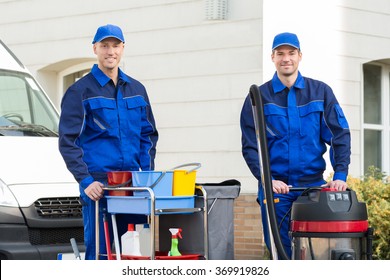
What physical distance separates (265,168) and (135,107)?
1167 mm

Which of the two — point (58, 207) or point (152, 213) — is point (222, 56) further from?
point (152, 213)

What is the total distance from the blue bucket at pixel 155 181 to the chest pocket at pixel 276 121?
74 cm

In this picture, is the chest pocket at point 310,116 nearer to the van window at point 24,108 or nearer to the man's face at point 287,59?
the man's face at point 287,59

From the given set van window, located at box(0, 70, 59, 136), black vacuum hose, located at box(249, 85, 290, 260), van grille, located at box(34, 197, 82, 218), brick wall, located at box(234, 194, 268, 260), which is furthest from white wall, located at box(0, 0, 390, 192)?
black vacuum hose, located at box(249, 85, 290, 260)

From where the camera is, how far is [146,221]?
6051mm

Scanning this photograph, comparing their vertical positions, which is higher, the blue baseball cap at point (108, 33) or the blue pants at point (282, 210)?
the blue baseball cap at point (108, 33)

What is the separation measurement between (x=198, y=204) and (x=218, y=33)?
6298 mm

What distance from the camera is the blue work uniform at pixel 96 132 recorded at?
233 inches

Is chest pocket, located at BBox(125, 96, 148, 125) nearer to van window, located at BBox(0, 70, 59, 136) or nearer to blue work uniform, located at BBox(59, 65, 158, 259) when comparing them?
blue work uniform, located at BBox(59, 65, 158, 259)

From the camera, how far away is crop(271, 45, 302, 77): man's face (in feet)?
19.4

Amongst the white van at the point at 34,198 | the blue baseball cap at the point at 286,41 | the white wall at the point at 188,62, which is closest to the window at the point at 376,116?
the white wall at the point at 188,62

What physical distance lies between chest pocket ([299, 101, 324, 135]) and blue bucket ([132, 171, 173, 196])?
0.93 m
